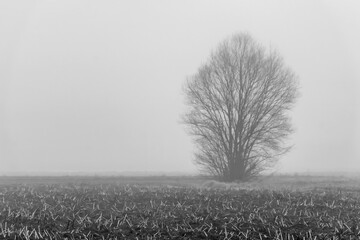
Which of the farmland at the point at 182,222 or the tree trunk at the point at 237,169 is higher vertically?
the tree trunk at the point at 237,169

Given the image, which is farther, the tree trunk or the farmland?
the tree trunk

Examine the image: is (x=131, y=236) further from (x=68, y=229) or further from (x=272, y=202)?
(x=272, y=202)

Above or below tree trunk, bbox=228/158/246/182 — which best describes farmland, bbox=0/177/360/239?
below

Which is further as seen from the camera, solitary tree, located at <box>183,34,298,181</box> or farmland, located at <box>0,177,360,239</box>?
solitary tree, located at <box>183,34,298,181</box>

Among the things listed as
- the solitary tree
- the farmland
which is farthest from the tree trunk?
the farmland

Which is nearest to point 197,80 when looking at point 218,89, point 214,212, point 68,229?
point 218,89

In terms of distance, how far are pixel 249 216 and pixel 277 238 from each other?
2361 millimetres

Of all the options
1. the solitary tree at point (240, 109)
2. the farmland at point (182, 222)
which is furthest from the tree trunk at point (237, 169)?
the farmland at point (182, 222)

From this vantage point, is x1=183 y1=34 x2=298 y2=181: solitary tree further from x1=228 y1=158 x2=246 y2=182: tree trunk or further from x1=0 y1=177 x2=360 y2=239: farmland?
x1=0 y1=177 x2=360 y2=239: farmland

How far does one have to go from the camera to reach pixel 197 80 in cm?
3544

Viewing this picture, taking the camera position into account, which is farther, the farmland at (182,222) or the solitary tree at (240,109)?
the solitary tree at (240,109)

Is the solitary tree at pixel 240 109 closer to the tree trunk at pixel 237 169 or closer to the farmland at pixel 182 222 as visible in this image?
the tree trunk at pixel 237 169

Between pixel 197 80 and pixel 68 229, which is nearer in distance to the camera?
pixel 68 229

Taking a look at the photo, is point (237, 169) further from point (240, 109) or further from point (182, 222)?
point (182, 222)
